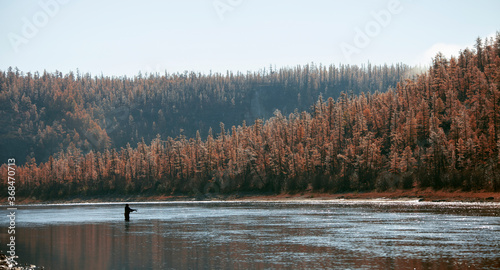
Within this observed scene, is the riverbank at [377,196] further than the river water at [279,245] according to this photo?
Yes

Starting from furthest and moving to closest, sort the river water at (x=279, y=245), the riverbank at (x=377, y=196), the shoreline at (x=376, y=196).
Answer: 1. the shoreline at (x=376, y=196)
2. the riverbank at (x=377, y=196)
3. the river water at (x=279, y=245)

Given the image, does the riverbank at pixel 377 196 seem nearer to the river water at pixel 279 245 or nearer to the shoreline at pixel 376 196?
the shoreline at pixel 376 196

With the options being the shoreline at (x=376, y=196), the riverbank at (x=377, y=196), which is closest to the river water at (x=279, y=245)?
the riverbank at (x=377, y=196)

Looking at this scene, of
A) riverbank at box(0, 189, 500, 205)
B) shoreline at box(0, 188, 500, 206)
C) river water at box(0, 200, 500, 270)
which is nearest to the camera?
river water at box(0, 200, 500, 270)

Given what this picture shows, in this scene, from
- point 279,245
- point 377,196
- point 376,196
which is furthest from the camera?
point 376,196

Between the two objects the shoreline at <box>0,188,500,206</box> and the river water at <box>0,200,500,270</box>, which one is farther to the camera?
the shoreline at <box>0,188,500,206</box>

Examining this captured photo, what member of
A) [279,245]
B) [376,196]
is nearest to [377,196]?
[376,196]

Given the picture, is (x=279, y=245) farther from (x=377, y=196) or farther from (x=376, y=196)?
(x=376, y=196)

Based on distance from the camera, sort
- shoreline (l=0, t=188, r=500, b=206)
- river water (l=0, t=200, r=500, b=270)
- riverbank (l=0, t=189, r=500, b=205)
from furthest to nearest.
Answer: shoreline (l=0, t=188, r=500, b=206)
riverbank (l=0, t=189, r=500, b=205)
river water (l=0, t=200, r=500, b=270)

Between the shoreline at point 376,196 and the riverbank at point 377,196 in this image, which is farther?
the shoreline at point 376,196

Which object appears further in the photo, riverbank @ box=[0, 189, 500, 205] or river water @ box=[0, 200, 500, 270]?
riverbank @ box=[0, 189, 500, 205]

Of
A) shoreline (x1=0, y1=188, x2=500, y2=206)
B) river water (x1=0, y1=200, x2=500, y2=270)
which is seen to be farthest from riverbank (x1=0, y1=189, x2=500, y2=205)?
river water (x1=0, y1=200, x2=500, y2=270)

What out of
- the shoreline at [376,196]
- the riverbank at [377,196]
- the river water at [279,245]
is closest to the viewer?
the river water at [279,245]

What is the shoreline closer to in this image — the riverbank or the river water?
the riverbank
